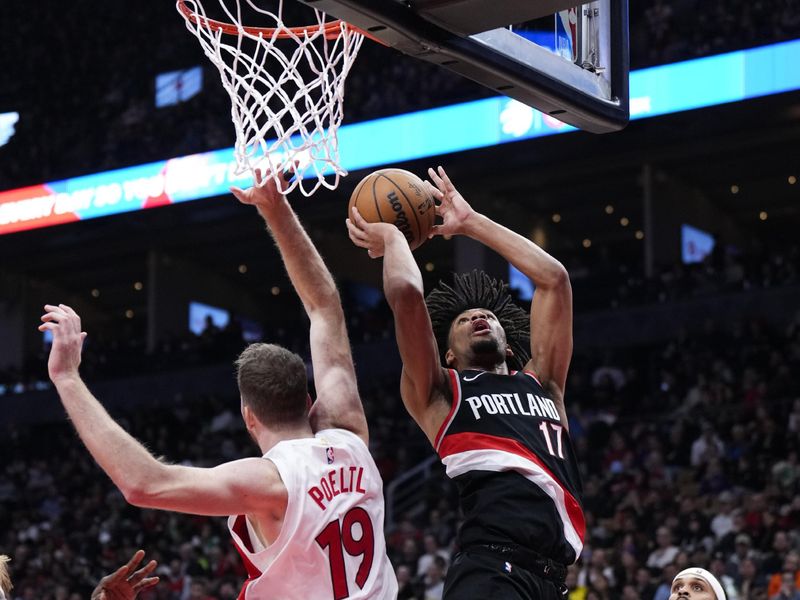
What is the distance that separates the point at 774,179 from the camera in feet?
63.8

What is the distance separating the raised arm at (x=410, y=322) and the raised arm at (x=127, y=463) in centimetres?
99

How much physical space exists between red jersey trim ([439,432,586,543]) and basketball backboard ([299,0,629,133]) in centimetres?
119

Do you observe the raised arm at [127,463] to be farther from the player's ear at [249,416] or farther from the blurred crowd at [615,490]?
the blurred crowd at [615,490]

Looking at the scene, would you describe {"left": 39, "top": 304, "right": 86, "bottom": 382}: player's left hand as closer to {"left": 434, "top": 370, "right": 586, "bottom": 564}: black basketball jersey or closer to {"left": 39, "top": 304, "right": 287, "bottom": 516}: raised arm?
{"left": 39, "top": 304, "right": 287, "bottom": 516}: raised arm

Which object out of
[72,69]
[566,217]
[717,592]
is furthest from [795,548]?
[72,69]

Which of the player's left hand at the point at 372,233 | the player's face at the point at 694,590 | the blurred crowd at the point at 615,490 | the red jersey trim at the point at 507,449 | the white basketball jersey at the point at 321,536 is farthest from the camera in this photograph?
the blurred crowd at the point at 615,490

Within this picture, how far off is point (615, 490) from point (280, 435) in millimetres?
10328

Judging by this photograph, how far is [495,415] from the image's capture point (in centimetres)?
388

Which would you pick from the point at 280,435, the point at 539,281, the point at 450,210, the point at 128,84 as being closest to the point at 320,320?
the point at 280,435

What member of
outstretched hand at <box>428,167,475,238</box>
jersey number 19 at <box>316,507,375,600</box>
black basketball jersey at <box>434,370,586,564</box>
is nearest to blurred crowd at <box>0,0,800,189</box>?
outstretched hand at <box>428,167,475,238</box>

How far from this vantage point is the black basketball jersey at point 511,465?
3.70m

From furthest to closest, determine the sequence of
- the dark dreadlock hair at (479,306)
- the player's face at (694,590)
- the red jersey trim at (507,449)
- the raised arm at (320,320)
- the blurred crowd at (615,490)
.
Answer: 1. the blurred crowd at (615,490)
2. the player's face at (694,590)
3. the dark dreadlock hair at (479,306)
4. the red jersey trim at (507,449)
5. the raised arm at (320,320)

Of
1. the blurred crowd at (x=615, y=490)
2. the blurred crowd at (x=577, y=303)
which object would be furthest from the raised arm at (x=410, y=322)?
the blurred crowd at (x=577, y=303)

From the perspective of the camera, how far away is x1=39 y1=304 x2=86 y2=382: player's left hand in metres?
2.75
